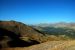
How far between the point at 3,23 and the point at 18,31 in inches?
410

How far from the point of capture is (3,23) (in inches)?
4205

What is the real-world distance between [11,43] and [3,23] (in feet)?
139

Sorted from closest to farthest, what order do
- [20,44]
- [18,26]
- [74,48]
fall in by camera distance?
[74,48] → [20,44] → [18,26]

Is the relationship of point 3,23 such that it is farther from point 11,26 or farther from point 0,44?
point 0,44

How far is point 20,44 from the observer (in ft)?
236

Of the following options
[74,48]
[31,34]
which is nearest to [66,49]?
[74,48]

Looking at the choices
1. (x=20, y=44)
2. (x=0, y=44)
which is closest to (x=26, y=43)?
(x=20, y=44)

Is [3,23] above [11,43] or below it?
above

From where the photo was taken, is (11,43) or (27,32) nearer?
(11,43)

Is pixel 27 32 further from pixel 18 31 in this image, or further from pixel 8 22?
pixel 8 22

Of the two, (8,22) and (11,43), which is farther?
(8,22)

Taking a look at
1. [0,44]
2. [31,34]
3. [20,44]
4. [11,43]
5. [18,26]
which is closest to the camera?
[0,44]

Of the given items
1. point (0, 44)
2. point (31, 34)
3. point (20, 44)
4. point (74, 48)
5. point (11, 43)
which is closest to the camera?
point (74, 48)

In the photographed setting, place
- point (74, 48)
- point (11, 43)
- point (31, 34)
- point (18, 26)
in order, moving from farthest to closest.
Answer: point (18, 26) → point (31, 34) → point (11, 43) → point (74, 48)
